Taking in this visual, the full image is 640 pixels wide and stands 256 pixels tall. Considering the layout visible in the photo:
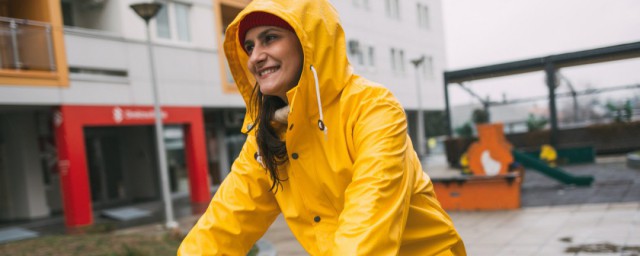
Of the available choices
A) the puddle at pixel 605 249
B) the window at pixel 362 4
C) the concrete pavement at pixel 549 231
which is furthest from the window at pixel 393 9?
the puddle at pixel 605 249

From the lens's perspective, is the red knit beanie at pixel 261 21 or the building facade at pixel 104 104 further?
the building facade at pixel 104 104

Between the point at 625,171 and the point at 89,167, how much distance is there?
17174 mm

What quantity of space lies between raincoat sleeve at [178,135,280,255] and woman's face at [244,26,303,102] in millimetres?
293

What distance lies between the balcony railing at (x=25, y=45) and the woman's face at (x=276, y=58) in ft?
46.6

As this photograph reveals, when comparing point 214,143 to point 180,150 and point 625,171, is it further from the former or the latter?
point 625,171

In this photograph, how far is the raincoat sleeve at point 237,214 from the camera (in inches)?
89.8

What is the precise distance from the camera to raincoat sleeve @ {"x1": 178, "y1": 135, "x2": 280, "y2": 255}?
2281mm

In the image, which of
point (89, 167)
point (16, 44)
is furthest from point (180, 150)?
point (16, 44)

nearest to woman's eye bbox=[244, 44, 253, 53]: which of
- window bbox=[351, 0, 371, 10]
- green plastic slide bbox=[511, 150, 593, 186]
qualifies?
green plastic slide bbox=[511, 150, 593, 186]

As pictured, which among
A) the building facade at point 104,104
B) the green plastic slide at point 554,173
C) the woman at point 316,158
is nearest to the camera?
the woman at point 316,158

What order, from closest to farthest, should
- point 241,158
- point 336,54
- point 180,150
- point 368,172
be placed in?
point 368,172, point 336,54, point 241,158, point 180,150

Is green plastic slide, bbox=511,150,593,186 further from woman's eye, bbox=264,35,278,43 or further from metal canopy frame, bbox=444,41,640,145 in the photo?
woman's eye, bbox=264,35,278,43

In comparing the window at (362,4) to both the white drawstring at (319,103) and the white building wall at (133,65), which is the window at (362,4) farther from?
the white drawstring at (319,103)

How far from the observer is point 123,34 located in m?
17.9
